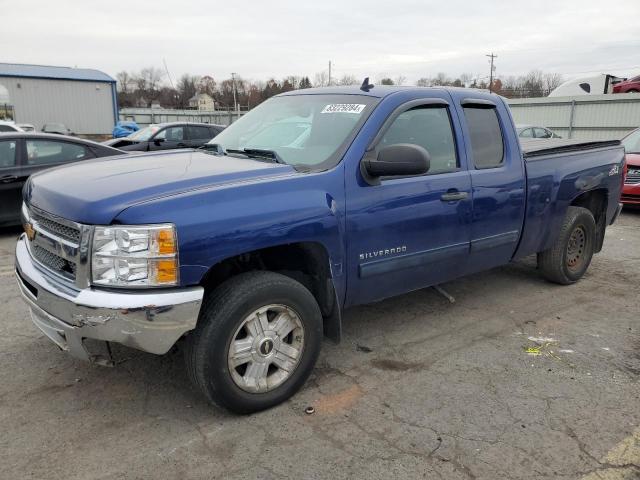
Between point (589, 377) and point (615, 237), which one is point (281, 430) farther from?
point (615, 237)

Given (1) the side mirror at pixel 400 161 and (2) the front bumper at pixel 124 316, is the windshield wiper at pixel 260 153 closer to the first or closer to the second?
(1) the side mirror at pixel 400 161

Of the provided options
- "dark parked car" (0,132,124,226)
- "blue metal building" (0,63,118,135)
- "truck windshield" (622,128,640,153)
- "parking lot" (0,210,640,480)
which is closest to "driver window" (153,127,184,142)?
"dark parked car" (0,132,124,226)

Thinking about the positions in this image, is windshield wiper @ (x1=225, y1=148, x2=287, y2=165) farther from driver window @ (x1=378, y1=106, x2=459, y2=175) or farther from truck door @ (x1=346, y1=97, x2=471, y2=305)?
driver window @ (x1=378, y1=106, x2=459, y2=175)

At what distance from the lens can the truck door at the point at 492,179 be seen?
4184 mm

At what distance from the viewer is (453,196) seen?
3.93 m

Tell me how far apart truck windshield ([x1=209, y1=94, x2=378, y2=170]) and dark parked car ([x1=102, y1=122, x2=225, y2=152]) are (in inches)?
381

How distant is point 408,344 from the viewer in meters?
4.10

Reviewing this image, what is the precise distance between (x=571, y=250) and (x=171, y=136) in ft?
36.2

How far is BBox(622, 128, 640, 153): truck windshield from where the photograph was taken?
10652 millimetres

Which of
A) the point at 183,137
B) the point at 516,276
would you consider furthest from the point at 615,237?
the point at 183,137

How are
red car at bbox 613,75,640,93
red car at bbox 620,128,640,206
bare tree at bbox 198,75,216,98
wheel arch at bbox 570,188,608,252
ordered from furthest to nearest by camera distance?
1. bare tree at bbox 198,75,216,98
2. red car at bbox 613,75,640,93
3. red car at bbox 620,128,640,206
4. wheel arch at bbox 570,188,608,252

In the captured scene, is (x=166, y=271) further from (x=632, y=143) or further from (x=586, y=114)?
(x=586, y=114)

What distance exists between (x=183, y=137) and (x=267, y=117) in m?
10.5

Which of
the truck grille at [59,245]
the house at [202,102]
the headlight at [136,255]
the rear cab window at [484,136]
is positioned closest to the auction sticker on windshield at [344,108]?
the rear cab window at [484,136]
